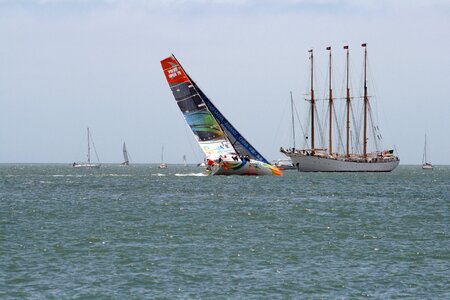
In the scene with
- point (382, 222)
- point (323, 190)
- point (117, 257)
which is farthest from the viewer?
point (323, 190)

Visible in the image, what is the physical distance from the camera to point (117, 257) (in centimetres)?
3462

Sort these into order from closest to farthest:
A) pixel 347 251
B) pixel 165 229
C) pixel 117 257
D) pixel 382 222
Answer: pixel 117 257 → pixel 347 251 → pixel 165 229 → pixel 382 222

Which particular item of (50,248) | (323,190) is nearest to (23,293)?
(50,248)

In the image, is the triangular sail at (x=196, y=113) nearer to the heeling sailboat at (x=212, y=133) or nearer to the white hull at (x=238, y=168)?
the heeling sailboat at (x=212, y=133)

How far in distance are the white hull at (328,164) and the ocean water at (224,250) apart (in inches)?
3396

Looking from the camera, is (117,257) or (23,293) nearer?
(23,293)

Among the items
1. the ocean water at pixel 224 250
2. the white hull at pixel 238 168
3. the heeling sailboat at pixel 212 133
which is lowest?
the ocean water at pixel 224 250

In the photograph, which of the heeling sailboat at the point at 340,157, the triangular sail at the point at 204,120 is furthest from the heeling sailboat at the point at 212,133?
the heeling sailboat at the point at 340,157

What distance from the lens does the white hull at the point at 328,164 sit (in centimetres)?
15150

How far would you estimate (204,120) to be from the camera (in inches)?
4577

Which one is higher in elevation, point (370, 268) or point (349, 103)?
point (349, 103)

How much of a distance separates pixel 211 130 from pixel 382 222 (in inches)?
2612

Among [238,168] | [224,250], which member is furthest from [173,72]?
[224,250]

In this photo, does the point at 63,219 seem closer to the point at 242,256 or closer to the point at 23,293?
the point at 242,256
